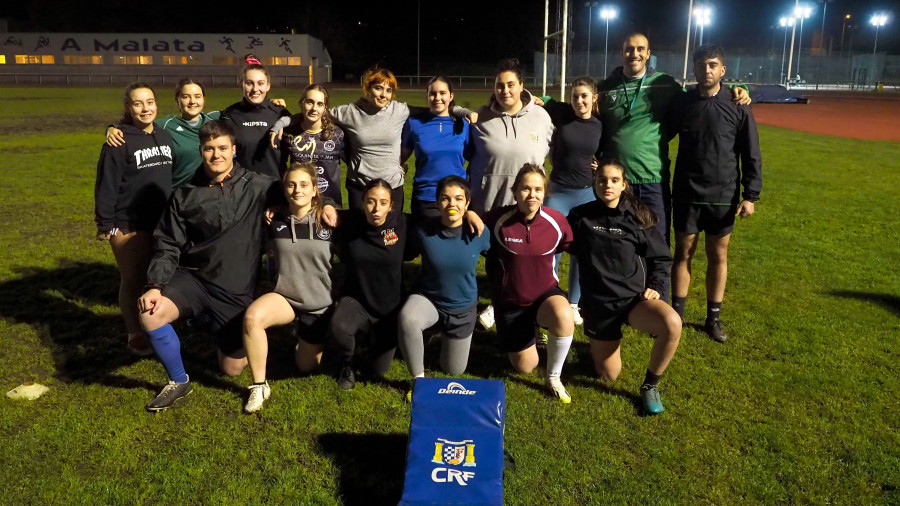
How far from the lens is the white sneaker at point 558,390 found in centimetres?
418

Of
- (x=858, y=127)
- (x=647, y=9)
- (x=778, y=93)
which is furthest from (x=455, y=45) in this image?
(x=858, y=127)

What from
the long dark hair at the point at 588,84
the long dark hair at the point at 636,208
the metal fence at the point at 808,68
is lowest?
the long dark hair at the point at 636,208

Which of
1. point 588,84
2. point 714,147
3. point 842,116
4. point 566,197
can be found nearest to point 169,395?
point 566,197

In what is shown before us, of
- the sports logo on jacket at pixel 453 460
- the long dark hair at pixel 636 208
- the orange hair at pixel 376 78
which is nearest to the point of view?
the sports logo on jacket at pixel 453 460

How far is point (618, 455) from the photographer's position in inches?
142

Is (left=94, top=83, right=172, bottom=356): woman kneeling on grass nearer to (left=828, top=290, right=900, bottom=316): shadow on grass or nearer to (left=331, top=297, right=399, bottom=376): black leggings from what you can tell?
(left=331, top=297, right=399, bottom=376): black leggings

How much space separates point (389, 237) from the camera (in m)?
4.33

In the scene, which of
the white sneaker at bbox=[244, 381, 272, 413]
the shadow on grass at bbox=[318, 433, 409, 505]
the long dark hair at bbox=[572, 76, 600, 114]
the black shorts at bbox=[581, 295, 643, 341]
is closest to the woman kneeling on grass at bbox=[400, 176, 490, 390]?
the shadow on grass at bbox=[318, 433, 409, 505]

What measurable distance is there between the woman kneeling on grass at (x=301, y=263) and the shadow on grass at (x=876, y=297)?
15.9 feet

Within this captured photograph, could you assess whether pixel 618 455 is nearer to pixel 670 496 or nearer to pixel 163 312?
pixel 670 496

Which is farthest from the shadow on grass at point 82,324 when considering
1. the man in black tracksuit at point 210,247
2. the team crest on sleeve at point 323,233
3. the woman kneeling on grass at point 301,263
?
the team crest on sleeve at point 323,233

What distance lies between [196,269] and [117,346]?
129cm

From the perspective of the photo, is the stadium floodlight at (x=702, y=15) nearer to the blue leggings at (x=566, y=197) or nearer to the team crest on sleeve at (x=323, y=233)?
the blue leggings at (x=566, y=197)

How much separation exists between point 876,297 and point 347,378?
16.3ft
